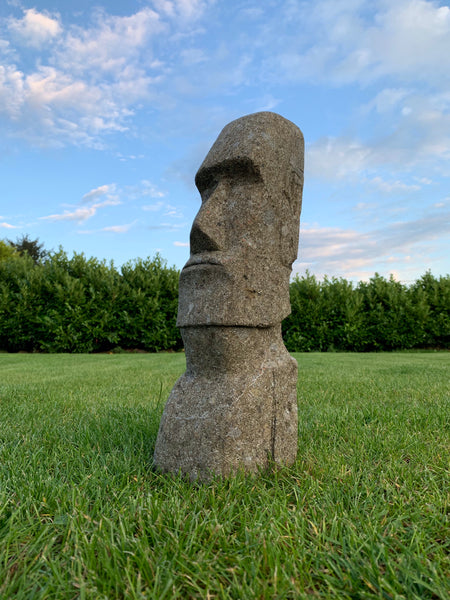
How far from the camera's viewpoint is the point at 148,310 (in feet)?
53.7

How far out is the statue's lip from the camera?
8.68ft

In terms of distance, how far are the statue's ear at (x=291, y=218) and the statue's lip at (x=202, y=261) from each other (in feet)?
1.72

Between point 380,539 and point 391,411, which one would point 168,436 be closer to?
point 380,539

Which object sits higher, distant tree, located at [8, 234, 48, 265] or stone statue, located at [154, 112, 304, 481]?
distant tree, located at [8, 234, 48, 265]

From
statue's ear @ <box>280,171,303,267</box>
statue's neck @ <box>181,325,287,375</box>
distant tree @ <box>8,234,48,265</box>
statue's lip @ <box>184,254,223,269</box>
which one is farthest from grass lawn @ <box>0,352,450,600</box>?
distant tree @ <box>8,234,48,265</box>

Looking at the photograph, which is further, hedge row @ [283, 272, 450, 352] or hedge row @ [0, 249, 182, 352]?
hedge row @ [283, 272, 450, 352]

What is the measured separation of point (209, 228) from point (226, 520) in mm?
1699

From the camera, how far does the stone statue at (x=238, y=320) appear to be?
2.58 meters

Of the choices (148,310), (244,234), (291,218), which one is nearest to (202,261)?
(244,234)

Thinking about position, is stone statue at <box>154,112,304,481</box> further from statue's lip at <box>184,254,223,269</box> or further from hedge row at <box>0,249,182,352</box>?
Result: hedge row at <box>0,249,182,352</box>

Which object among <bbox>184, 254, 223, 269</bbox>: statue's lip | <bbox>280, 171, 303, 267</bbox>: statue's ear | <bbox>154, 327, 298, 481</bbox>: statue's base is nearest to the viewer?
<bbox>154, 327, 298, 481</bbox>: statue's base

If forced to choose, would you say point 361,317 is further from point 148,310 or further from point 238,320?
point 238,320

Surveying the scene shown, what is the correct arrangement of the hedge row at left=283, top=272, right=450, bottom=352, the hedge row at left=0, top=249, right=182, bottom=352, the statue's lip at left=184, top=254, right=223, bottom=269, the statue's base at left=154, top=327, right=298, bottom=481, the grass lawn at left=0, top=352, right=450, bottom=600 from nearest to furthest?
the grass lawn at left=0, top=352, right=450, bottom=600 → the statue's base at left=154, top=327, right=298, bottom=481 → the statue's lip at left=184, top=254, right=223, bottom=269 → the hedge row at left=0, top=249, right=182, bottom=352 → the hedge row at left=283, top=272, right=450, bottom=352

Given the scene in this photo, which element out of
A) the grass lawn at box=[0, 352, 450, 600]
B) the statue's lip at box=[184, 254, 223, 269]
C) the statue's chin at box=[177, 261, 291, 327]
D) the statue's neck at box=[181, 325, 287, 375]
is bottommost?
the grass lawn at box=[0, 352, 450, 600]
